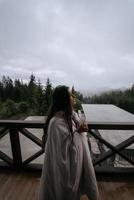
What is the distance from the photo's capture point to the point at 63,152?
1.78 meters

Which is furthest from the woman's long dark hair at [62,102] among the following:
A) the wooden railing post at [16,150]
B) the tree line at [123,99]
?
the tree line at [123,99]

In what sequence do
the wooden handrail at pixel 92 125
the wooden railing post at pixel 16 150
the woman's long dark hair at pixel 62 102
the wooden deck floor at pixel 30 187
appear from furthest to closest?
the wooden railing post at pixel 16 150
the wooden handrail at pixel 92 125
the wooden deck floor at pixel 30 187
the woman's long dark hair at pixel 62 102

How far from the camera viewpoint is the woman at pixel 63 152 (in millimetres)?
1771

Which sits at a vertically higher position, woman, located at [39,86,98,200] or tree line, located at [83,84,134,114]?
woman, located at [39,86,98,200]

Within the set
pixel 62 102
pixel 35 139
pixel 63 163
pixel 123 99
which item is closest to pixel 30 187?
pixel 35 139

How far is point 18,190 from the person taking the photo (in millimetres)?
2543

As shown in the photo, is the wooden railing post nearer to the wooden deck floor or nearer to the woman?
the wooden deck floor

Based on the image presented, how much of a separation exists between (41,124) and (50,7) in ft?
9.70

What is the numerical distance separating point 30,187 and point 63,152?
1.15 metres

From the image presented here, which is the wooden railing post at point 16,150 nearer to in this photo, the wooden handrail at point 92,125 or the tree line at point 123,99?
the wooden handrail at point 92,125

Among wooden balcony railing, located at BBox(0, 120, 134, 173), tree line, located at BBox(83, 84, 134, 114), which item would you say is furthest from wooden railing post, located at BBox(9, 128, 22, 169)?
tree line, located at BBox(83, 84, 134, 114)

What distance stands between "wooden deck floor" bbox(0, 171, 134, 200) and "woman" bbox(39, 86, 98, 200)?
2.27 ft

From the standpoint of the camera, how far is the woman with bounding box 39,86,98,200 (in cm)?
177

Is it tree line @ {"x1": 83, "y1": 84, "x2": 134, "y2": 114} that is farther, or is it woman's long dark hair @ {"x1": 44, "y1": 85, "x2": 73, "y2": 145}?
tree line @ {"x1": 83, "y1": 84, "x2": 134, "y2": 114}
